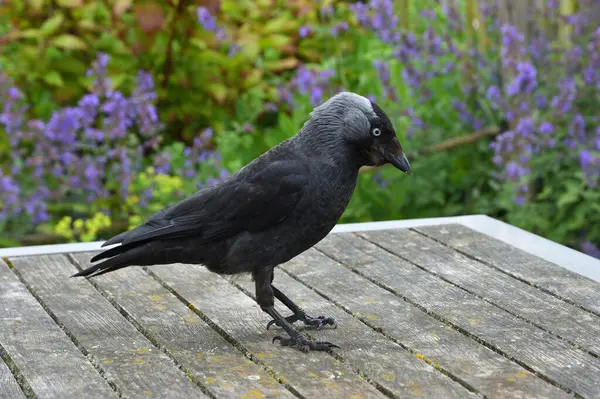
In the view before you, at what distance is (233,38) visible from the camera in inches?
241

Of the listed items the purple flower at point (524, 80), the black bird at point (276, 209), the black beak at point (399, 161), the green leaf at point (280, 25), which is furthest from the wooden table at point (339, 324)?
the green leaf at point (280, 25)

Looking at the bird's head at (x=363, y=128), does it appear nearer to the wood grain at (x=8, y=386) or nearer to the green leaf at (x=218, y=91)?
the wood grain at (x=8, y=386)

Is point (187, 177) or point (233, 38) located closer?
point (187, 177)

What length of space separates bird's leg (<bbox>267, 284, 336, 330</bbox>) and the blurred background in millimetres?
1924

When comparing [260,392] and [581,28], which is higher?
[581,28]

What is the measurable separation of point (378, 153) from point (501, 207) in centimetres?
247

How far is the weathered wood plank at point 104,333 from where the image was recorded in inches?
102

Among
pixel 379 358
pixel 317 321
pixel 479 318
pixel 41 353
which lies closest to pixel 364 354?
pixel 379 358

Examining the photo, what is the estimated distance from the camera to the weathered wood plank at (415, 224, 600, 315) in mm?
3365

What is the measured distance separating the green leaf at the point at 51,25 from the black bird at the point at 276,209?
289 cm

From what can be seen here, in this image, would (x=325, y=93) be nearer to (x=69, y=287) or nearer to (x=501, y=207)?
(x=501, y=207)

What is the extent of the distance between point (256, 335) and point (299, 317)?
16cm

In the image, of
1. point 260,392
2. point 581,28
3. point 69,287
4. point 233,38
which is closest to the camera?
point 260,392

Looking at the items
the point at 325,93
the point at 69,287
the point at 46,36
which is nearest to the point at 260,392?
the point at 69,287
